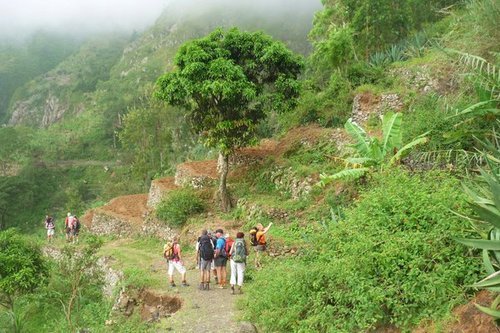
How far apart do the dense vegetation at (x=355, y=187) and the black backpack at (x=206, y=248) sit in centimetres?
110

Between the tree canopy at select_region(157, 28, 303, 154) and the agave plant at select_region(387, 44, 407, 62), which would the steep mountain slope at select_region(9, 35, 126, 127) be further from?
the tree canopy at select_region(157, 28, 303, 154)

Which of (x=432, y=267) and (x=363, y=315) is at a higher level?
(x=432, y=267)

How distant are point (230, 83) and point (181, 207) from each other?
550 centimetres

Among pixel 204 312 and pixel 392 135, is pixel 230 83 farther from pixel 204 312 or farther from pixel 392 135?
pixel 204 312

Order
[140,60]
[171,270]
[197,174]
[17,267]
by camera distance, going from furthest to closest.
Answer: [140,60] < [197,174] < [17,267] < [171,270]

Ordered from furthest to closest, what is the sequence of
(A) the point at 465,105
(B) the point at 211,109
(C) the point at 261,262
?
(B) the point at 211,109, (C) the point at 261,262, (A) the point at 465,105

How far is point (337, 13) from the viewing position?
2156cm

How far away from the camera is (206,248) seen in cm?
1030

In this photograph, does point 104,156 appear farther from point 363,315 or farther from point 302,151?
point 363,315

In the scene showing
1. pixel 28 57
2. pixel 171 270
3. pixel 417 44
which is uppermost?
pixel 28 57

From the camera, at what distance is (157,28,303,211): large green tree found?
547 inches

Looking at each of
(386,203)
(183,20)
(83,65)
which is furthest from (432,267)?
(83,65)

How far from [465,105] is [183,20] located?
119 meters

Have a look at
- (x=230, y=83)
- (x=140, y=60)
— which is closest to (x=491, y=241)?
(x=230, y=83)
